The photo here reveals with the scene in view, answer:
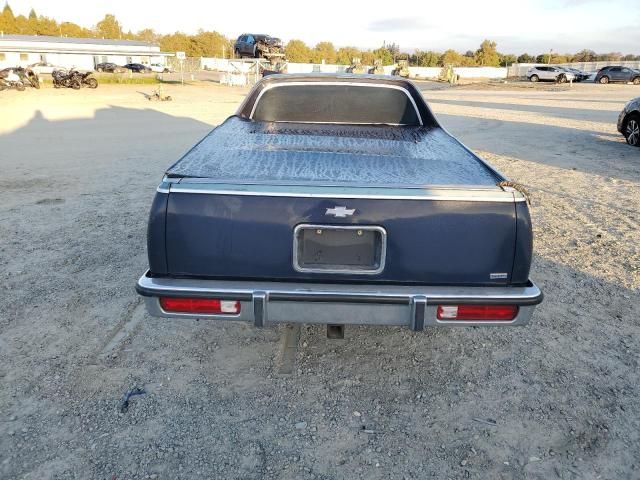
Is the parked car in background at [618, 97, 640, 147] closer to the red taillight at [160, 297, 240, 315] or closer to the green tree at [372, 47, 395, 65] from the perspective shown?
the red taillight at [160, 297, 240, 315]

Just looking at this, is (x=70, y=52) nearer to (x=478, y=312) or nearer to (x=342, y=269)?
(x=342, y=269)

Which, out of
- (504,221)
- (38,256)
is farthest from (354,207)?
(38,256)

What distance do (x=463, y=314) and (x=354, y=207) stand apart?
2.65ft

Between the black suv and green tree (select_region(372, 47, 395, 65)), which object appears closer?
the black suv

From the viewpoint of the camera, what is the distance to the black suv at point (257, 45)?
40.4 metres

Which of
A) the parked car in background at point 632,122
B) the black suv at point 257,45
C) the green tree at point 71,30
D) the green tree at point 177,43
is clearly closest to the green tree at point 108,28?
the green tree at point 71,30

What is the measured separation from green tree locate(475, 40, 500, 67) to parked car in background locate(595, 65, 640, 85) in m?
47.9

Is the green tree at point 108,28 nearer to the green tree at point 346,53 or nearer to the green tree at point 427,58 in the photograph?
the green tree at point 346,53

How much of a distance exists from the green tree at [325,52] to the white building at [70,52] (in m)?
34.7

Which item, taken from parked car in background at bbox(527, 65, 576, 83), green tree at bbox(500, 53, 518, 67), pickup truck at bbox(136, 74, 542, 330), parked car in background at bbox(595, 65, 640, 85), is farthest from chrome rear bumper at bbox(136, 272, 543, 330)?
green tree at bbox(500, 53, 518, 67)

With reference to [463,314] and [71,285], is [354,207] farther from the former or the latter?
[71,285]

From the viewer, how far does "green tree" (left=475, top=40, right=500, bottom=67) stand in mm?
90438

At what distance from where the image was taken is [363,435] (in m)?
2.77

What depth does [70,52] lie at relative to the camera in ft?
227
